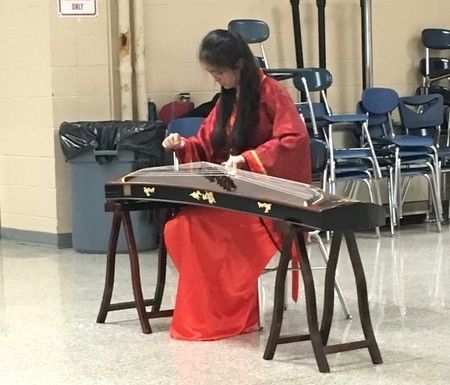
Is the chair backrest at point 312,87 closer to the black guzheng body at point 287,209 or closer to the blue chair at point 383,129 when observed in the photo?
the blue chair at point 383,129

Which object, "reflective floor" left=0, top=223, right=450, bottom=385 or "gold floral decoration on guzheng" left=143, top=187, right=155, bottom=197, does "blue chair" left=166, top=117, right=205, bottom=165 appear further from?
"gold floral decoration on guzheng" left=143, top=187, right=155, bottom=197

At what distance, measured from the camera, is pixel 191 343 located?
13.0 feet

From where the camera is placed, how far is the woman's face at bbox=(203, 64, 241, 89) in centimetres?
398

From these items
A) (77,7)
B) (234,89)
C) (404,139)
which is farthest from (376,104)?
(234,89)

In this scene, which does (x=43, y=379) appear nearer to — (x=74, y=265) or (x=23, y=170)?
(x=74, y=265)

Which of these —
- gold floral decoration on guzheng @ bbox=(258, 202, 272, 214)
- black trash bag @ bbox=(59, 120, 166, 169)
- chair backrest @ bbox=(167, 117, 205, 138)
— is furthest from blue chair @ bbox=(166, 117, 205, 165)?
gold floral decoration on guzheng @ bbox=(258, 202, 272, 214)

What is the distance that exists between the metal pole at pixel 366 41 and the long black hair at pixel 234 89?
3351mm

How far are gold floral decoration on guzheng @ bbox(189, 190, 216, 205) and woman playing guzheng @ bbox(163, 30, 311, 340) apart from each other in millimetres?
234

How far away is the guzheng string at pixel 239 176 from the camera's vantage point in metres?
3.58

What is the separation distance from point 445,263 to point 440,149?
5.83 ft

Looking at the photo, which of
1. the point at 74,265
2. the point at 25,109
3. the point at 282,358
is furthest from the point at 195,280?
the point at 25,109

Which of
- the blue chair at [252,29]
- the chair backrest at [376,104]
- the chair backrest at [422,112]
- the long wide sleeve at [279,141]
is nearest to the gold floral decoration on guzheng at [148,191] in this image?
the long wide sleeve at [279,141]

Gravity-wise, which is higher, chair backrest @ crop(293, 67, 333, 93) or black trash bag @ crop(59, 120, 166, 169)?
chair backrest @ crop(293, 67, 333, 93)

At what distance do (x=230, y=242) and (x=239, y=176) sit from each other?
0.33 m
